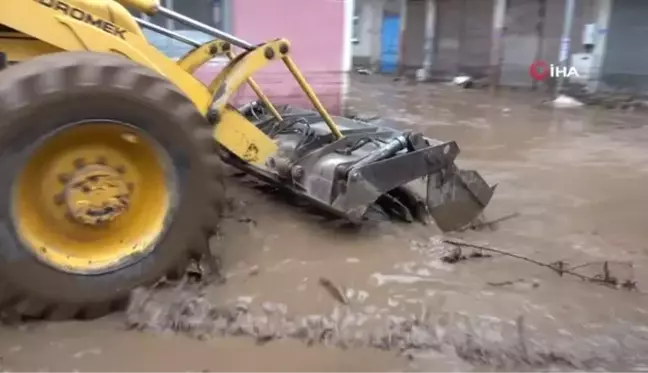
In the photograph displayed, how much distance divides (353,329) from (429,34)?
17592mm

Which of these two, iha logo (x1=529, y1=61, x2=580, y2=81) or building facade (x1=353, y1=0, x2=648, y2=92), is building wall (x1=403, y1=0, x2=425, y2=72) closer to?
building facade (x1=353, y1=0, x2=648, y2=92)

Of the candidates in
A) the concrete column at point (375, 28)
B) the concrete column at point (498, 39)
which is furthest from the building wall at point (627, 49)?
the concrete column at point (375, 28)

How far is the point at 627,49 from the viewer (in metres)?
15.2

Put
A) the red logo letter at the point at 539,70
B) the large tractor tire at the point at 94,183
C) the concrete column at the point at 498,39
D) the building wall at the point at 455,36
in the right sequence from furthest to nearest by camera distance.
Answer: the building wall at the point at 455,36 < the concrete column at the point at 498,39 < the red logo letter at the point at 539,70 < the large tractor tire at the point at 94,183

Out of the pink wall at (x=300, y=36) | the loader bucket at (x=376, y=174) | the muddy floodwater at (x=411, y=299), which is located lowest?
the muddy floodwater at (x=411, y=299)

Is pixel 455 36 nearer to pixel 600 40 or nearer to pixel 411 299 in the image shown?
pixel 600 40

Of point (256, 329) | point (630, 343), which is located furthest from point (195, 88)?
point (630, 343)

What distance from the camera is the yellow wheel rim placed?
10.3 feet

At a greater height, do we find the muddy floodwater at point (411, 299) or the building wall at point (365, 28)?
the building wall at point (365, 28)

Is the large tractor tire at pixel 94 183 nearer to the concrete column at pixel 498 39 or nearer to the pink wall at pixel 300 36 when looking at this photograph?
the pink wall at pixel 300 36

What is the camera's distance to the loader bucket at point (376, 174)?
13.1 feet

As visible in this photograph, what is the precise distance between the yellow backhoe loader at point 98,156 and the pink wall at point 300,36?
3.80m

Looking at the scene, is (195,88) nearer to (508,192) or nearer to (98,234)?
(98,234)

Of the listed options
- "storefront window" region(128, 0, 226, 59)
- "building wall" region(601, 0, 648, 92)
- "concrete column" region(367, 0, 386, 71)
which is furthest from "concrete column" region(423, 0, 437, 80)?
"storefront window" region(128, 0, 226, 59)
